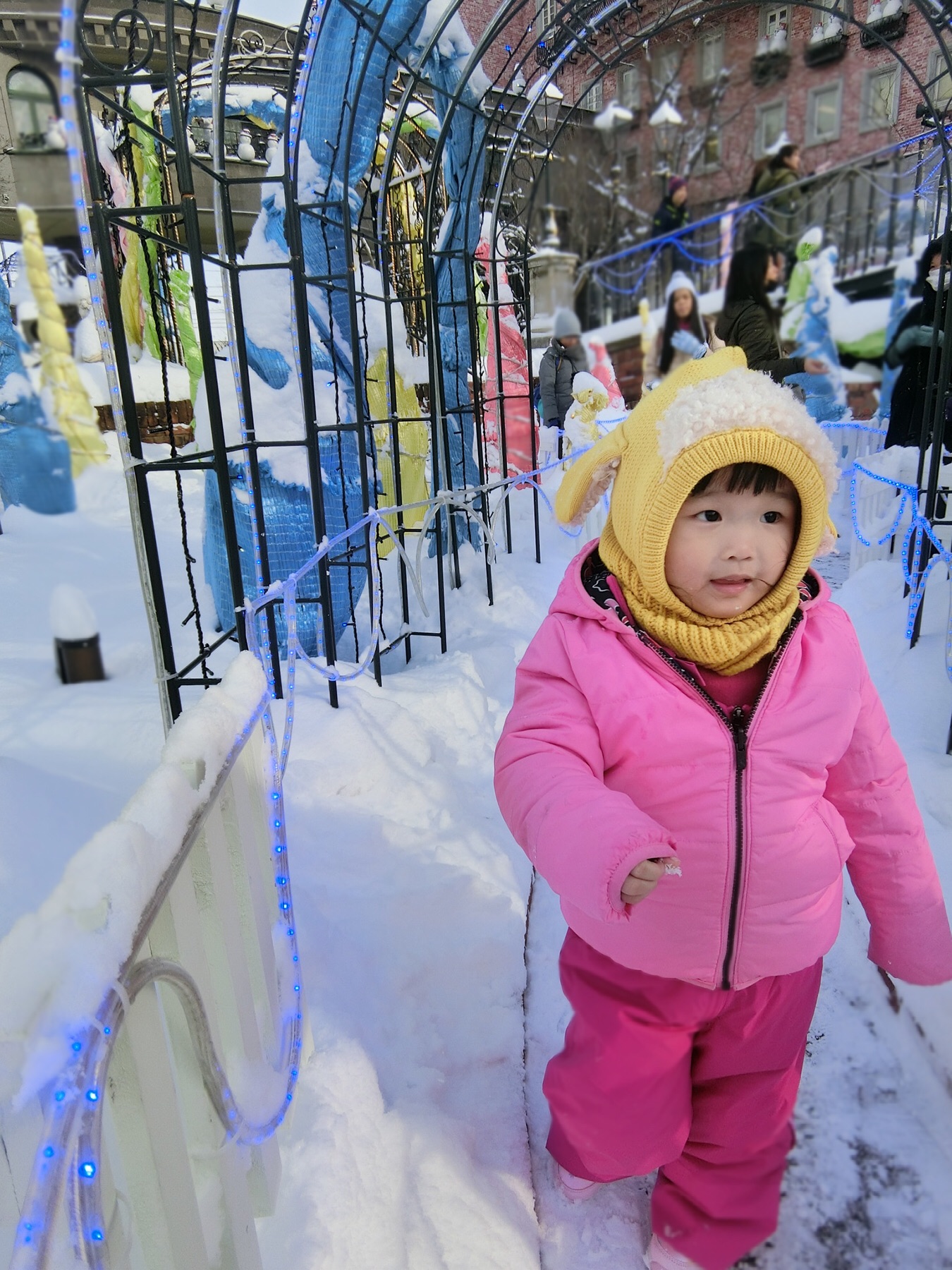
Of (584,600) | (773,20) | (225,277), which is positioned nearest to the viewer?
(584,600)

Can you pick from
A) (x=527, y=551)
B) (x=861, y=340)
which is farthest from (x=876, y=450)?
(x=527, y=551)

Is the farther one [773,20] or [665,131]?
[665,131]

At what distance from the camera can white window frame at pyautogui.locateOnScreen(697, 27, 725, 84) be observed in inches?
232

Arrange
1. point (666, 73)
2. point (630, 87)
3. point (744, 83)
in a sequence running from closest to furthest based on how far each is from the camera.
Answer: point (744, 83) → point (666, 73) → point (630, 87)

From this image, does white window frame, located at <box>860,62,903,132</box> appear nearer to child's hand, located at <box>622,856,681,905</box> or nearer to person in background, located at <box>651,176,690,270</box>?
person in background, located at <box>651,176,690,270</box>

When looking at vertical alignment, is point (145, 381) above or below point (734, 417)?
above

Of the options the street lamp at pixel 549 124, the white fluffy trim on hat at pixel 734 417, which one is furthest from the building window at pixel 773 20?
the white fluffy trim on hat at pixel 734 417

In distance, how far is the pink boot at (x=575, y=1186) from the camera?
1.47 meters

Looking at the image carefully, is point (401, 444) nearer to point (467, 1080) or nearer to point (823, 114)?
point (823, 114)

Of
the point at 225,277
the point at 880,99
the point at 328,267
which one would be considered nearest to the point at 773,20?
the point at 880,99

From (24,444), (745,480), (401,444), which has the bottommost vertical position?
(401,444)

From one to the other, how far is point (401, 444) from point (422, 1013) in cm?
550

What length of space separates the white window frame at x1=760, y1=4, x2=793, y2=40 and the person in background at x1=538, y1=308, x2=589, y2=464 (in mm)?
3369

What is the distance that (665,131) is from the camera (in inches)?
243
